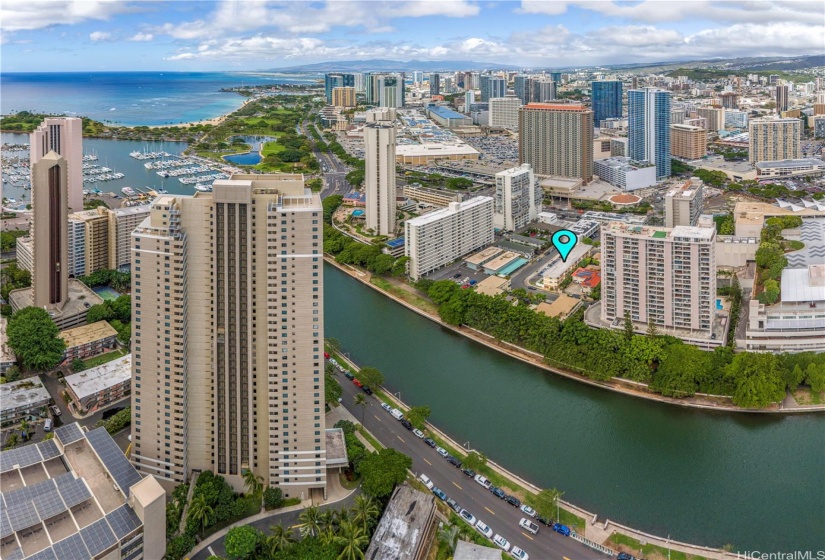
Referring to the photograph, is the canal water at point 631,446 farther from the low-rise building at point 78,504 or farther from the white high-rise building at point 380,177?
the white high-rise building at point 380,177

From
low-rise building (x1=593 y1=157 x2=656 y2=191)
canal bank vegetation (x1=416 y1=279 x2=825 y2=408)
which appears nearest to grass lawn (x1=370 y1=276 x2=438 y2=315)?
Result: canal bank vegetation (x1=416 y1=279 x2=825 y2=408)

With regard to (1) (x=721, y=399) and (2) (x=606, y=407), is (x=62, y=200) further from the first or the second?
(1) (x=721, y=399)

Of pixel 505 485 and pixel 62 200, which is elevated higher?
pixel 62 200

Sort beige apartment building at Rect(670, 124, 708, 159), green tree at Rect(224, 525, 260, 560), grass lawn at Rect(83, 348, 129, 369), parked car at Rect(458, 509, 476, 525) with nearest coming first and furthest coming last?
1. green tree at Rect(224, 525, 260, 560)
2. parked car at Rect(458, 509, 476, 525)
3. grass lawn at Rect(83, 348, 129, 369)
4. beige apartment building at Rect(670, 124, 708, 159)

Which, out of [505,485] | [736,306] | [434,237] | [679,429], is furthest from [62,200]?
[736,306]

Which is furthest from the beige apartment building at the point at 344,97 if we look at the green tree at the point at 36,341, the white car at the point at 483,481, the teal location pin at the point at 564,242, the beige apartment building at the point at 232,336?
the white car at the point at 483,481

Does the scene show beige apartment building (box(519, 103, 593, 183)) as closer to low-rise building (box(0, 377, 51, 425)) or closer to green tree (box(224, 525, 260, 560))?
low-rise building (box(0, 377, 51, 425))
